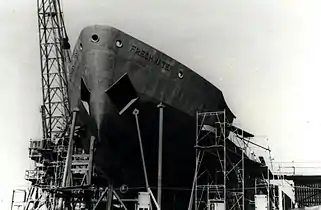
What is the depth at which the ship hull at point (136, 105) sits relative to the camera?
29328mm

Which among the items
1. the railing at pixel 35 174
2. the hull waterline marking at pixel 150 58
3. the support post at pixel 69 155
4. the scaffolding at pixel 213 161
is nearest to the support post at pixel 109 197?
the support post at pixel 69 155

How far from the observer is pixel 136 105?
96.6 ft

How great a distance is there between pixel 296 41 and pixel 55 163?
2686 cm

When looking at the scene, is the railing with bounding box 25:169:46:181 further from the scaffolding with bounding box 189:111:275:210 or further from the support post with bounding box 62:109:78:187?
the scaffolding with bounding box 189:111:275:210

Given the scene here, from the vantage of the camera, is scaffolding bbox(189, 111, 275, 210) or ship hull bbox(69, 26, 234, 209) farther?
scaffolding bbox(189, 111, 275, 210)

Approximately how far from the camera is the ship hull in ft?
96.2

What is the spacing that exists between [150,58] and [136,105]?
3.19m

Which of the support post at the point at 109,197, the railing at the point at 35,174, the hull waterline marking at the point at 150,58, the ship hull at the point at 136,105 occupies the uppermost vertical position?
the hull waterline marking at the point at 150,58

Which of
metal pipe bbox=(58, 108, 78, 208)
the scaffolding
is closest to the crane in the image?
metal pipe bbox=(58, 108, 78, 208)

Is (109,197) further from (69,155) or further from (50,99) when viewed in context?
(50,99)

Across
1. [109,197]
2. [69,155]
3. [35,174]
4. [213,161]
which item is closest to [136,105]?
[69,155]

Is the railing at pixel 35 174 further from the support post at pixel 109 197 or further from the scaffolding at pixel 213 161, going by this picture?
the scaffolding at pixel 213 161

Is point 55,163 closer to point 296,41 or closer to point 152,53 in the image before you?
point 152,53

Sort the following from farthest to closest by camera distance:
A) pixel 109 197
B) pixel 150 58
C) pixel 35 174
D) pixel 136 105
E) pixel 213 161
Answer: pixel 35 174 < pixel 109 197 < pixel 213 161 < pixel 150 58 < pixel 136 105
